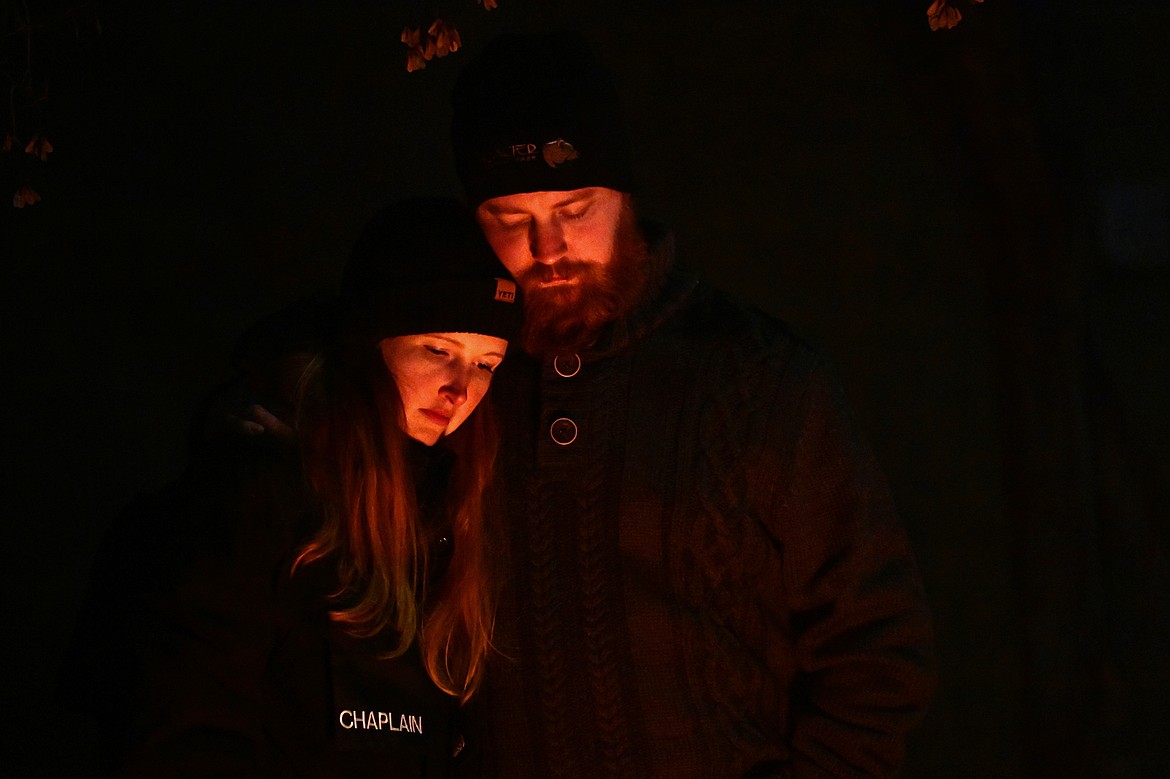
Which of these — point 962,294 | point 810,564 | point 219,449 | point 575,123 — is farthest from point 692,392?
point 962,294

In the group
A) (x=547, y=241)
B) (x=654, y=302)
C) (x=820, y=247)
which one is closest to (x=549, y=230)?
(x=547, y=241)

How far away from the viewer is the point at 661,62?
4.70m

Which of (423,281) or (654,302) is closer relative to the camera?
(423,281)

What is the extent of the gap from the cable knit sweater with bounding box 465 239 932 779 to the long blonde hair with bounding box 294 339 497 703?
89 millimetres

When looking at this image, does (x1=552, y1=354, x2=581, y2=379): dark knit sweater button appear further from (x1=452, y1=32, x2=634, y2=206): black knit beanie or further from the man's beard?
(x1=452, y1=32, x2=634, y2=206): black knit beanie

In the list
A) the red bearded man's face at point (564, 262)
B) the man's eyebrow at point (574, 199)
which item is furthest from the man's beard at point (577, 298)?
the man's eyebrow at point (574, 199)

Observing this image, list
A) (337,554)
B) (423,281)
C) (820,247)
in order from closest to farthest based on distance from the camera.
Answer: (337,554) → (423,281) → (820,247)

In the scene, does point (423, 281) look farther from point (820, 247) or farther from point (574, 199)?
point (820, 247)

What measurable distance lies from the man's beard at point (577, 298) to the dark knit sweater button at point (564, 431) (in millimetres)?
155

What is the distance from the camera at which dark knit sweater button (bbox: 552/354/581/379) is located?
2754 mm

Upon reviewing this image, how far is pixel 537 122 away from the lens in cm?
278

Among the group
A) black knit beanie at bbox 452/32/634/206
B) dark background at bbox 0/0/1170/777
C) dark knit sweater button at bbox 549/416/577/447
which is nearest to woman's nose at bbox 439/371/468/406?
dark knit sweater button at bbox 549/416/577/447

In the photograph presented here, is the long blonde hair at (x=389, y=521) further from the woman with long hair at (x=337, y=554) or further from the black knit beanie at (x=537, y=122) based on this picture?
the black knit beanie at (x=537, y=122)

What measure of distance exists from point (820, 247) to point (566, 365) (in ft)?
7.63
